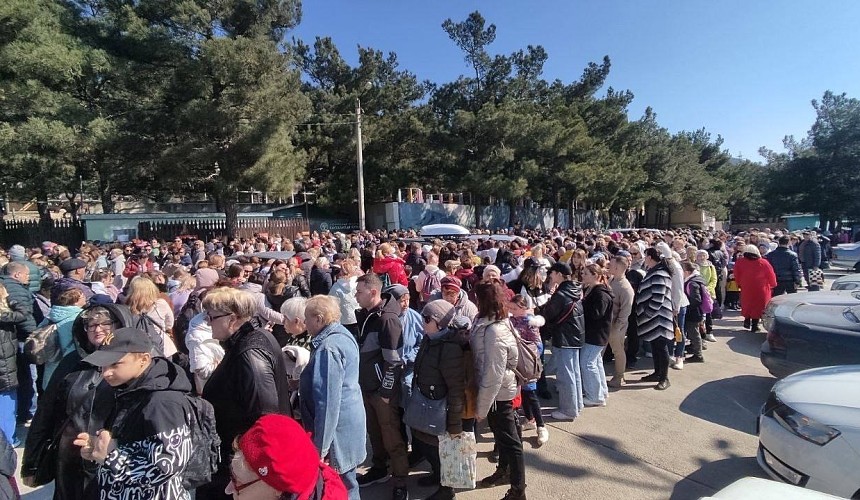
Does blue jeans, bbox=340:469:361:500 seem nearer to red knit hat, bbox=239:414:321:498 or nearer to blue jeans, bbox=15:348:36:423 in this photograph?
red knit hat, bbox=239:414:321:498

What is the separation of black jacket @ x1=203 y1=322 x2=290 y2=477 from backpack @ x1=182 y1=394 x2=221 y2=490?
0.82 feet

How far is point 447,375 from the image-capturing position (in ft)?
10.5

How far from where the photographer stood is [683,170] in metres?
42.4

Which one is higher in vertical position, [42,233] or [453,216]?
[453,216]

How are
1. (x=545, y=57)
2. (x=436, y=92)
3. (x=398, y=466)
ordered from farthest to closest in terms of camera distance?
1. (x=545, y=57)
2. (x=436, y=92)
3. (x=398, y=466)

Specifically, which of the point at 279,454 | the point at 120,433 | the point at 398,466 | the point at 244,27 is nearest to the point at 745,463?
the point at 398,466

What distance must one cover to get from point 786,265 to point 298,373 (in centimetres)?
985

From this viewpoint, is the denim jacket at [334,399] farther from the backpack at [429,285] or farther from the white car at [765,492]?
the backpack at [429,285]

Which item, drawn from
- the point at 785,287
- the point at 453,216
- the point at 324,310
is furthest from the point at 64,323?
the point at 453,216

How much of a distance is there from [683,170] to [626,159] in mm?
10322

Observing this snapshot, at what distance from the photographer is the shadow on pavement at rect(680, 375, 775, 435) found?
15.7 feet

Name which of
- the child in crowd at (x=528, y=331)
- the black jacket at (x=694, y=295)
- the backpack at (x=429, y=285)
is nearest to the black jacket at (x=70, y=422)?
the child in crowd at (x=528, y=331)

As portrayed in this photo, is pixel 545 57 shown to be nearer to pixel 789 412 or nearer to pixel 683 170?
pixel 683 170

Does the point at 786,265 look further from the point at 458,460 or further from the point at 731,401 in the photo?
the point at 458,460
